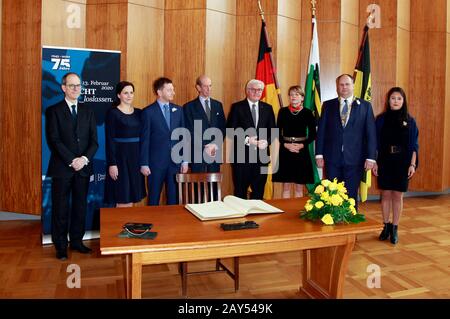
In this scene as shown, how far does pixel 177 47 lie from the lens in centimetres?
560

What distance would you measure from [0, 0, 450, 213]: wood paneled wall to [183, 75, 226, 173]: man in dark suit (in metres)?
1.11

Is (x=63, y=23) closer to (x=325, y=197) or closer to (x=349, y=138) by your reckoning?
(x=349, y=138)

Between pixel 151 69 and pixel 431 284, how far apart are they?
3827 mm

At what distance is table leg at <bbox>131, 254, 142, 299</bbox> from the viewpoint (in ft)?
6.72

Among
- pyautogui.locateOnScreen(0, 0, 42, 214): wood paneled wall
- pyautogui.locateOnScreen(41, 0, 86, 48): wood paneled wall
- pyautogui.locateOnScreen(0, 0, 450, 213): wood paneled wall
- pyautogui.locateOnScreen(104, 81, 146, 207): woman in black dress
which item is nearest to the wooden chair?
pyautogui.locateOnScreen(104, 81, 146, 207): woman in black dress

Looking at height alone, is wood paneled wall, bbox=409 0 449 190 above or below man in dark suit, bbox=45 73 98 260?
above

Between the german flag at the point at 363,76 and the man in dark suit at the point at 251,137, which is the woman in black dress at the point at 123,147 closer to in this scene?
the man in dark suit at the point at 251,137

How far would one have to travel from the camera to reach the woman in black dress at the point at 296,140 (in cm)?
454

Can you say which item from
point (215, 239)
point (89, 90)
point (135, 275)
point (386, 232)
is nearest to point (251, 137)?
point (89, 90)

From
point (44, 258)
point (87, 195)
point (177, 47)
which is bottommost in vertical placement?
point (44, 258)

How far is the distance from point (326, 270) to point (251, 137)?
6.02ft

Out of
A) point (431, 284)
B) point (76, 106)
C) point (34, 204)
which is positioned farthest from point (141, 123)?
point (431, 284)

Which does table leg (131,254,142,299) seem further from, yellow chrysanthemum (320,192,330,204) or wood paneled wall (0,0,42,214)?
wood paneled wall (0,0,42,214)

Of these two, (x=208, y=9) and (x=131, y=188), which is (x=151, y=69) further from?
(x=131, y=188)
